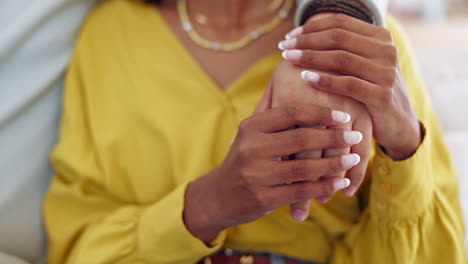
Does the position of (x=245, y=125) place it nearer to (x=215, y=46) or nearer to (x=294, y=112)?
(x=294, y=112)

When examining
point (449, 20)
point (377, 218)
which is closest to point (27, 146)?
point (377, 218)

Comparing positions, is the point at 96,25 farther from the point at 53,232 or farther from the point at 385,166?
the point at 385,166

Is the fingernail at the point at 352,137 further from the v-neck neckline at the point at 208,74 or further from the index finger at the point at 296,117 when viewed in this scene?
the v-neck neckline at the point at 208,74

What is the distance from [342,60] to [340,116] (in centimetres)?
7

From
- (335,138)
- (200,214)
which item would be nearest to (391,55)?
(335,138)

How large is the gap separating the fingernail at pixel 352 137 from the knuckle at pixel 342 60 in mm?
81

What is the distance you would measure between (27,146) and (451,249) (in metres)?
0.71

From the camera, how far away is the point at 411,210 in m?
0.67

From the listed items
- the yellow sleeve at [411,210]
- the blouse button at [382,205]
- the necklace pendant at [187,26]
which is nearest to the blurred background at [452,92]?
the yellow sleeve at [411,210]

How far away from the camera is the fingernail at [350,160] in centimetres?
56

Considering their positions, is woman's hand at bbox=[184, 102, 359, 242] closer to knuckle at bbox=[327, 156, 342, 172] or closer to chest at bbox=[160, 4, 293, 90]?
knuckle at bbox=[327, 156, 342, 172]

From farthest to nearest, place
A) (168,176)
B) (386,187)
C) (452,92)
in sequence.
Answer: (452,92), (168,176), (386,187)

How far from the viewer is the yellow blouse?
700 mm

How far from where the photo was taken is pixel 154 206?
0.74m
